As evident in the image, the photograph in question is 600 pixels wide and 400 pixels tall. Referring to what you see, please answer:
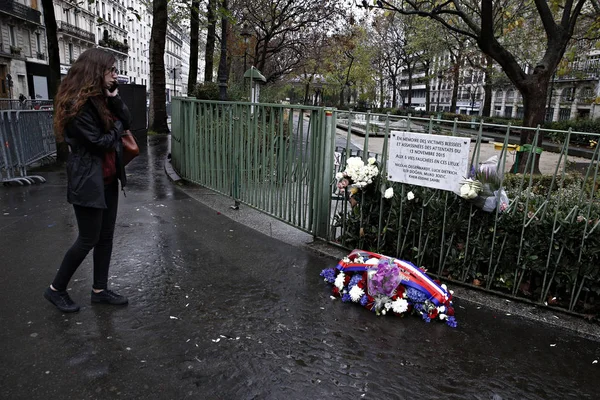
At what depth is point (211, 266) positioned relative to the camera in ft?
15.4

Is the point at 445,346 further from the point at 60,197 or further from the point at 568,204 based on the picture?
the point at 60,197

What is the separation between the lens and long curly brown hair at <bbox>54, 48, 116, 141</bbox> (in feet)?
10.3

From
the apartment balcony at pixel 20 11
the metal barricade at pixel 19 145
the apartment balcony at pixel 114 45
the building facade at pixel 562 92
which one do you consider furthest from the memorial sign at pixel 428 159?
the apartment balcony at pixel 114 45

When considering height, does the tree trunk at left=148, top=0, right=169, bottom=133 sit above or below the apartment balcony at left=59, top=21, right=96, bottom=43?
below

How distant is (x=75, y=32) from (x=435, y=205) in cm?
5759

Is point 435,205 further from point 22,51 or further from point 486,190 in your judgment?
point 22,51

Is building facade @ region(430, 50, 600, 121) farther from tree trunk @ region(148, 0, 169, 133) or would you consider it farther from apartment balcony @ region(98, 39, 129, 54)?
apartment balcony @ region(98, 39, 129, 54)

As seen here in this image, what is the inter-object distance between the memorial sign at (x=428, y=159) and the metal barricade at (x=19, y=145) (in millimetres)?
6898

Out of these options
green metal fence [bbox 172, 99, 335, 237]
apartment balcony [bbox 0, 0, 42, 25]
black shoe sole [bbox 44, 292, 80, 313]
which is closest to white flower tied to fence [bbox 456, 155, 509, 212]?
green metal fence [bbox 172, 99, 335, 237]

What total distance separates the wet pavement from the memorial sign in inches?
43.5

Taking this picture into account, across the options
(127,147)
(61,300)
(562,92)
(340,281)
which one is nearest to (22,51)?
(127,147)

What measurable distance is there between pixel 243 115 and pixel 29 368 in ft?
13.7

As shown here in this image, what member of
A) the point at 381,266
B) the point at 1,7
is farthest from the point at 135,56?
the point at 381,266

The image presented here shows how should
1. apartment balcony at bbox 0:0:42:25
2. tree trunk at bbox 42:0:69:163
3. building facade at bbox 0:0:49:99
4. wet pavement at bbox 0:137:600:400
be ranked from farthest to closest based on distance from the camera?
building facade at bbox 0:0:49:99 < apartment balcony at bbox 0:0:42:25 < tree trunk at bbox 42:0:69:163 < wet pavement at bbox 0:137:600:400
